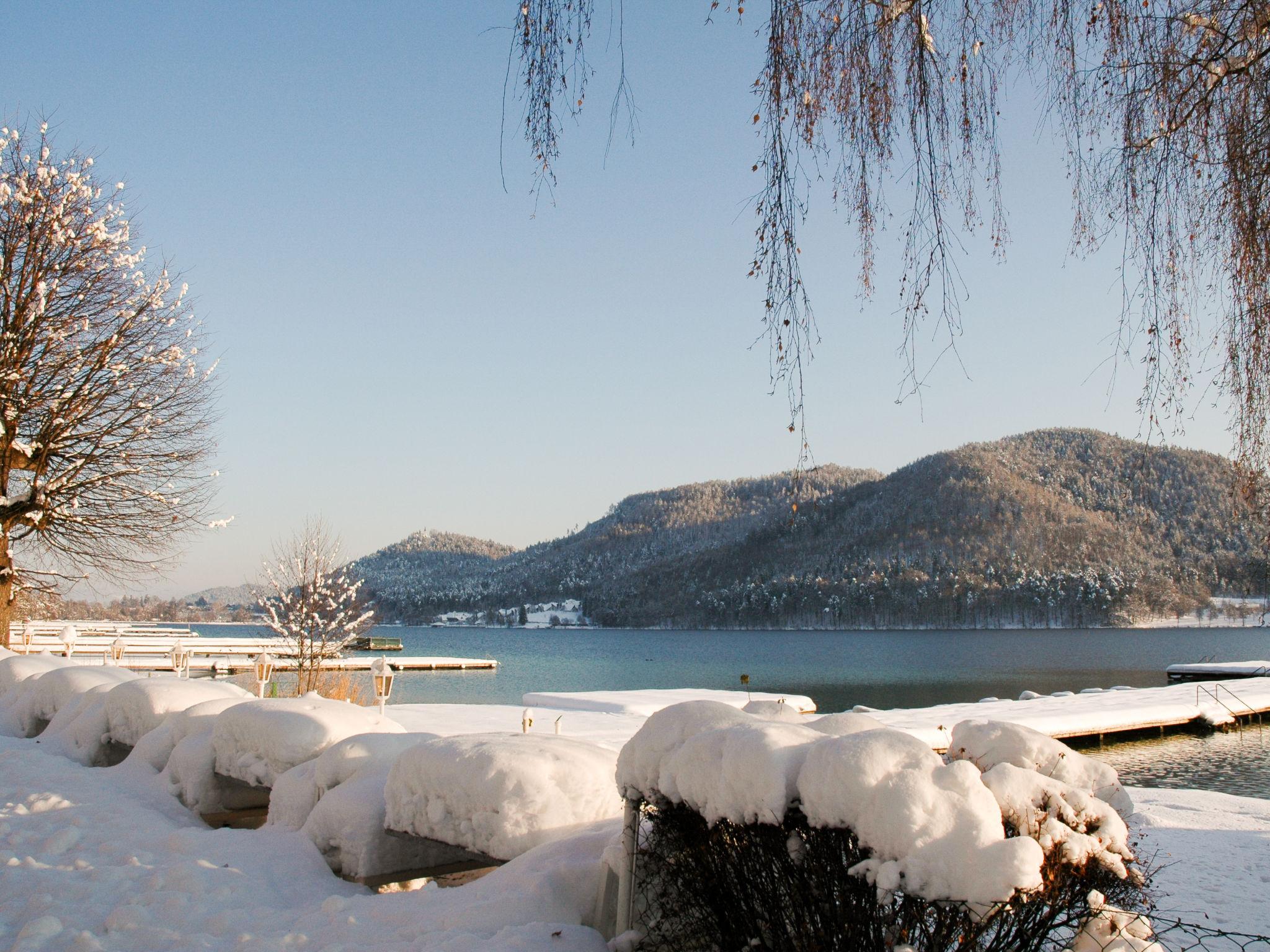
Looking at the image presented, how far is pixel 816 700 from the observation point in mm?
32062

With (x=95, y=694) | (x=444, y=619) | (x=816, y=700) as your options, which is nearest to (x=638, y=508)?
(x=444, y=619)

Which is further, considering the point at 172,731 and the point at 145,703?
the point at 145,703

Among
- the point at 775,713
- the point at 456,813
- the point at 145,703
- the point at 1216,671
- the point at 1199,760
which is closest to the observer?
the point at 775,713

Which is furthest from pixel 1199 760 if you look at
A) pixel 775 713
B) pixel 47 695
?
pixel 47 695

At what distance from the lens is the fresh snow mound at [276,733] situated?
5.80 metres

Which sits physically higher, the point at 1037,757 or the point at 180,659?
the point at 1037,757

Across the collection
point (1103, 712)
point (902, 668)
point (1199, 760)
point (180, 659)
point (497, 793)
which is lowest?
point (902, 668)

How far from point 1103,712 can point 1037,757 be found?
64.6ft

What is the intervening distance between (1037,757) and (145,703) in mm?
7113

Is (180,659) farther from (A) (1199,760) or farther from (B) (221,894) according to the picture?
(A) (1199,760)

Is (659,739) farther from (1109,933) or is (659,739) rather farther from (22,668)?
(22,668)

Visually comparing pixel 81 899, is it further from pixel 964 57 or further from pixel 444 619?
pixel 444 619

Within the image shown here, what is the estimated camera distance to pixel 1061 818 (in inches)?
107

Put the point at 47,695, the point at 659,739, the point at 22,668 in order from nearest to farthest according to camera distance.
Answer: the point at 659,739, the point at 47,695, the point at 22,668
